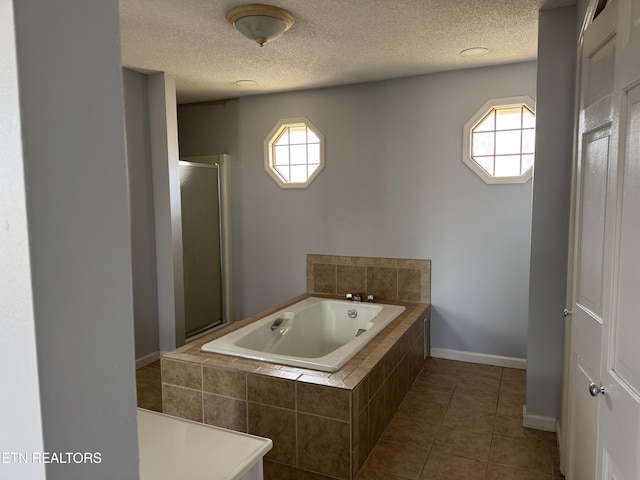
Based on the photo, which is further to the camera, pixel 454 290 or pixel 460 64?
pixel 454 290

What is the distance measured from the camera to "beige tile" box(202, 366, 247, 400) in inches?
93.7

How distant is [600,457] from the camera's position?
1392 mm

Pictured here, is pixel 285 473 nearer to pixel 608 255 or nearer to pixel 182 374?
pixel 182 374

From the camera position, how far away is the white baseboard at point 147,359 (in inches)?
145

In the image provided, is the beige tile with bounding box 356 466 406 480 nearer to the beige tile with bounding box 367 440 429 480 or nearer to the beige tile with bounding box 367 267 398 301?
the beige tile with bounding box 367 440 429 480

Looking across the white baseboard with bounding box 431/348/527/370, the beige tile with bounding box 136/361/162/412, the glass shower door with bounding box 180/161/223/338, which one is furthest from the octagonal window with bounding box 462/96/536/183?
the beige tile with bounding box 136/361/162/412

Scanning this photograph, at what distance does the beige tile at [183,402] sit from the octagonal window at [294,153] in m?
2.30

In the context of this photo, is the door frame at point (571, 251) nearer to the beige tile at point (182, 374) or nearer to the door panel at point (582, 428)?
the door panel at point (582, 428)

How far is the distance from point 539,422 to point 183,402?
2.12 metres

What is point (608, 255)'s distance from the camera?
4.37 feet

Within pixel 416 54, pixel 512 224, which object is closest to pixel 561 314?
pixel 512 224

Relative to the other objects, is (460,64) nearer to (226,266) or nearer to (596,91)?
(596,91)

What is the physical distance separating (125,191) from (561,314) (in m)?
2.57

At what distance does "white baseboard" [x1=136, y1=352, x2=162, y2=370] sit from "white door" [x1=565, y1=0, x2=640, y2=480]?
124 inches
